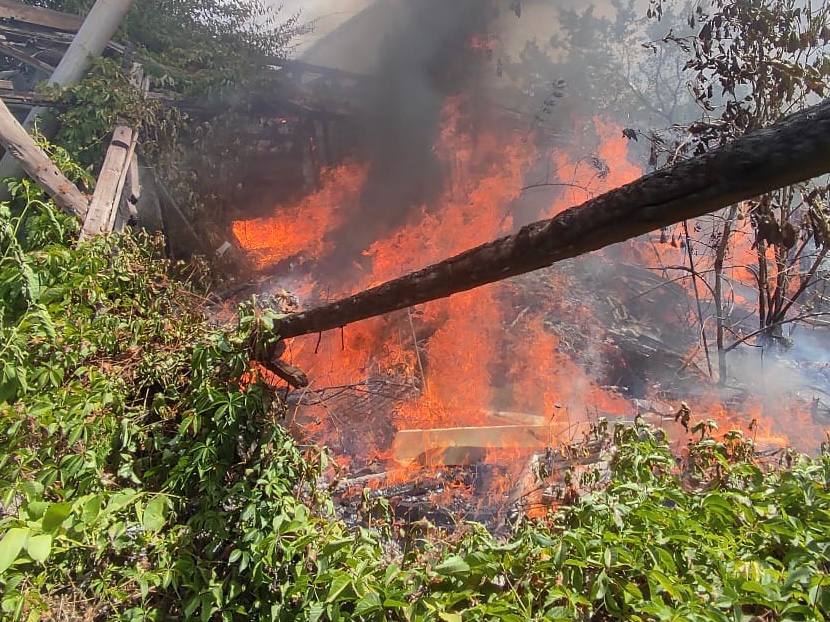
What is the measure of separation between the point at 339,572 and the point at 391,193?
8.03 metres

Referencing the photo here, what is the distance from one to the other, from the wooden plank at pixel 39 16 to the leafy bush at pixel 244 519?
19.1 feet

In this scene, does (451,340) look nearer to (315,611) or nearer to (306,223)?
(306,223)

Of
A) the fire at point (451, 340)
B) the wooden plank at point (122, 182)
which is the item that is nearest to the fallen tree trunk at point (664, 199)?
the fire at point (451, 340)

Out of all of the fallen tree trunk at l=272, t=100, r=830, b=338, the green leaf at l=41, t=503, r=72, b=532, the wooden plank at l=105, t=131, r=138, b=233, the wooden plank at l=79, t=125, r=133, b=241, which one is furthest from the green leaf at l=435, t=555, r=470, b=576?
the wooden plank at l=105, t=131, r=138, b=233

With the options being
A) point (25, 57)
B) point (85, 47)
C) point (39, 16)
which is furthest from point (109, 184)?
point (39, 16)

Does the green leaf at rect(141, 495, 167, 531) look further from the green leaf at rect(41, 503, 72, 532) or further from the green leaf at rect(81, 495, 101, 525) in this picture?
the green leaf at rect(41, 503, 72, 532)

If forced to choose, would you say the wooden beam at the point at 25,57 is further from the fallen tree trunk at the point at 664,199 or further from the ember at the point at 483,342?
the fallen tree trunk at the point at 664,199

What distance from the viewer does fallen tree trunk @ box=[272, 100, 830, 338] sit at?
1.08 meters

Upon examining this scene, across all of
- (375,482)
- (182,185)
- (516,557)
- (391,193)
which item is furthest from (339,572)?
(391,193)

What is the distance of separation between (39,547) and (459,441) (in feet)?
14.7

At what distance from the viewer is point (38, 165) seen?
4.96 metres

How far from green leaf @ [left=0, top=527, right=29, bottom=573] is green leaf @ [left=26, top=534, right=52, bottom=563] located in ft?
0.06

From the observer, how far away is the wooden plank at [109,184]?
5.00m

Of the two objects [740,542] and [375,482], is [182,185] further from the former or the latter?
[740,542]
